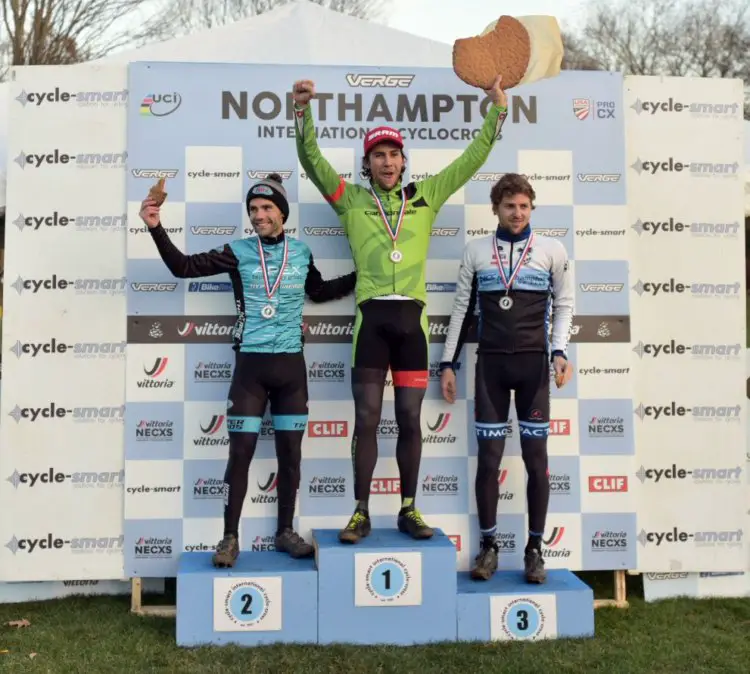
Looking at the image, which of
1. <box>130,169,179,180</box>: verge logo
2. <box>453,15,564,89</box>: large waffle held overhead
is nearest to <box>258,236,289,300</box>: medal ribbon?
<box>130,169,179,180</box>: verge logo

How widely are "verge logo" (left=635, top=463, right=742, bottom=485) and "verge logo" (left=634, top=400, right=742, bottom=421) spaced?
269mm

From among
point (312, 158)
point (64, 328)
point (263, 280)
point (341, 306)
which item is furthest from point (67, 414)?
point (312, 158)

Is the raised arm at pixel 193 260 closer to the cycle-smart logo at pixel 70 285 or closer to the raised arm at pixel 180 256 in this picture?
the raised arm at pixel 180 256

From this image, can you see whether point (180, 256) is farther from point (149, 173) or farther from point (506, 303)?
point (506, 303)

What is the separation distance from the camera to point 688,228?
3838mm

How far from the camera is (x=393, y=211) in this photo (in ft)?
11.2

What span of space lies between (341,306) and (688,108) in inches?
86.2

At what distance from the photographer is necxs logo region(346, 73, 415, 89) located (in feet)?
12.3

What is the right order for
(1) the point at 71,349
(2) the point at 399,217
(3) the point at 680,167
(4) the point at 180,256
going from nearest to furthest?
1. (4) the point at 180,256
2. (2) the point at 399,217
3. (1) the point at 71,349
4. (3) the point at 680,167

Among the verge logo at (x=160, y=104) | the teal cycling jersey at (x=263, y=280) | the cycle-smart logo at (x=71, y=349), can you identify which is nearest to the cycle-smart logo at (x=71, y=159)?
the verge logo at (x=160, y=104)

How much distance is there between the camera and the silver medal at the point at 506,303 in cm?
332

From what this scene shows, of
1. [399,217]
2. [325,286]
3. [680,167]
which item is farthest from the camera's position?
[680,167]

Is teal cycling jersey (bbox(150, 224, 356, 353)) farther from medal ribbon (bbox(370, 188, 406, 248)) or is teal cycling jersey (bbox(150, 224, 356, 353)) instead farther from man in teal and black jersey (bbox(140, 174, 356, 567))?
medal ribbon (bbox(370, 188, 406, 248))

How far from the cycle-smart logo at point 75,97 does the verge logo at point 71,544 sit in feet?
7.28
